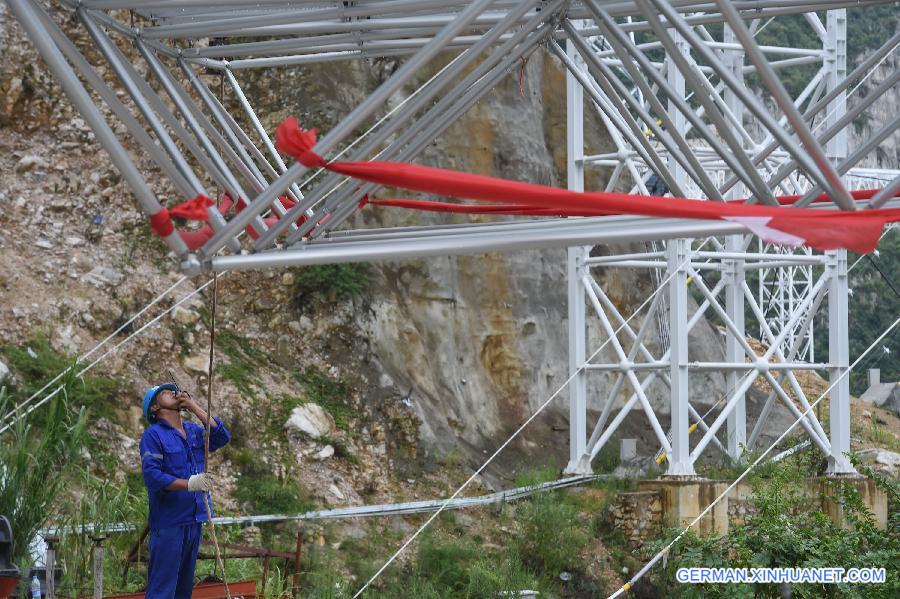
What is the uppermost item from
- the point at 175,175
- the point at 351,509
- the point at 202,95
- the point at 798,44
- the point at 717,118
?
the point at 798,44

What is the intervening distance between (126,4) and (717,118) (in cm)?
304

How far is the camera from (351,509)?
13523mm

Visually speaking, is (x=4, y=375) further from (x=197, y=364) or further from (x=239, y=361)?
(x=239, y=361)

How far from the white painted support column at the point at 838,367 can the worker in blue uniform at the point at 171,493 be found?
10737mm

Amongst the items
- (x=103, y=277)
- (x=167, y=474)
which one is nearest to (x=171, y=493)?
(x=167, y=474)

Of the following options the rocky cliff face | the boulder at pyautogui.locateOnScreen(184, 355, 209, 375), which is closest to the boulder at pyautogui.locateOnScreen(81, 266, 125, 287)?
the rocky cliff face

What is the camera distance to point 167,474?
732 cm

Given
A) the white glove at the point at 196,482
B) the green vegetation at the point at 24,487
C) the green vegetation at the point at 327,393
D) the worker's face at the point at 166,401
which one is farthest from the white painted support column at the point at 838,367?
the white glove at the point at 196,482

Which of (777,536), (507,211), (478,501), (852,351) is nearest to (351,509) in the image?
(478,501)

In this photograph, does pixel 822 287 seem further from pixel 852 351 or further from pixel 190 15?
pixel 852 351

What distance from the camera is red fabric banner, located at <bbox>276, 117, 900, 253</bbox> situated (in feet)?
18.8

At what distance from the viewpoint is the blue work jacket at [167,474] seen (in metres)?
7.25

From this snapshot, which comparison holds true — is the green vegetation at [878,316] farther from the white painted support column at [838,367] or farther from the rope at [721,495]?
the rope at [721,495]

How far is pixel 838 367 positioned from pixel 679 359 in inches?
99.0
